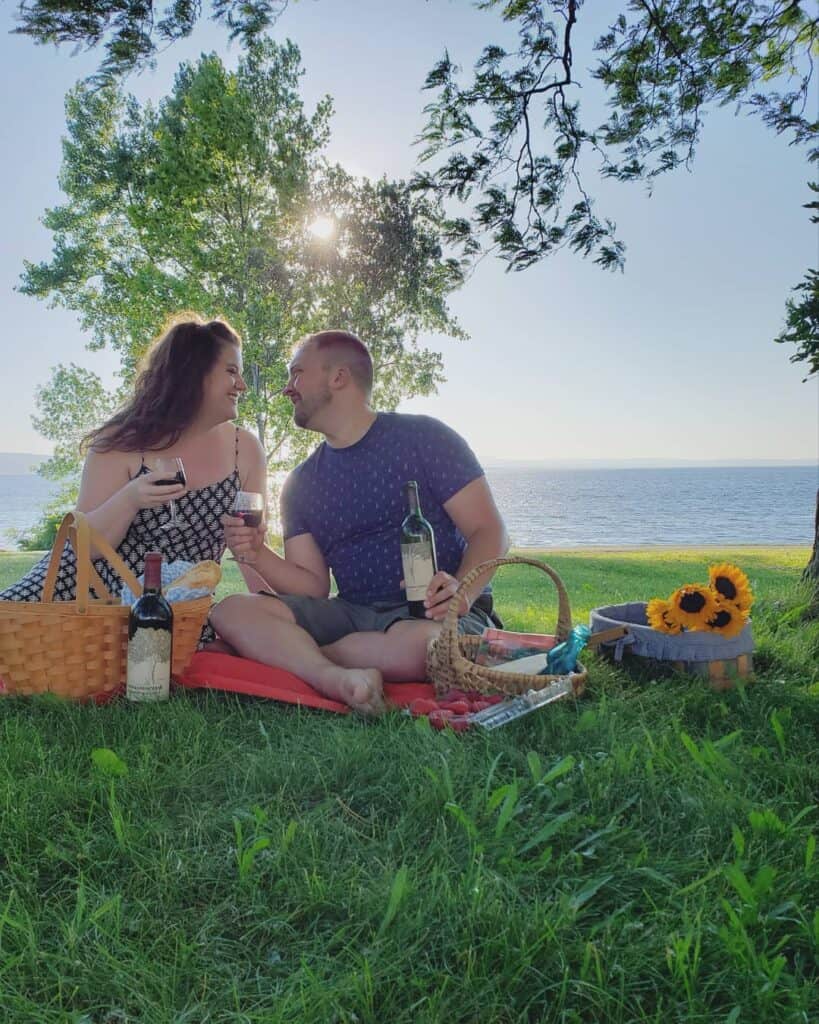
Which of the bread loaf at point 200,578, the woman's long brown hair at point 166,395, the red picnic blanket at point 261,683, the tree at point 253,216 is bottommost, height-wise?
the red picnic blanket at point 261,683

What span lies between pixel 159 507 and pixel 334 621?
2.91 feet

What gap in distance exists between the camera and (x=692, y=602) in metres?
3.16

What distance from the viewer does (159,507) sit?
3.31m

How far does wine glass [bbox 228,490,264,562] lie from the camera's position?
118 inches

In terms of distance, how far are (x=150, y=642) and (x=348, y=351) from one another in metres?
1.60

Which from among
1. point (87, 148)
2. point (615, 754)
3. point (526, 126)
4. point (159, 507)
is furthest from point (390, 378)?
point (615, 754)

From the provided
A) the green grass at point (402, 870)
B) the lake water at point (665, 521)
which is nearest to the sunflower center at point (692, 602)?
the green grass at point (402, 870)

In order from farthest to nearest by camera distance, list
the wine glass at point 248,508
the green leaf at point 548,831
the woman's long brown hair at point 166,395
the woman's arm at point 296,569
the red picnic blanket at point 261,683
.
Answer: the woman's arm at point 296,569 < the woman's long brown hair at point 166,395 < the wine glass at point 248,508 < the red picnic blanket at point 261,683 < the green leaf at point 548,831

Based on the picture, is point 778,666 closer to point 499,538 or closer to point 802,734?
point 802,734

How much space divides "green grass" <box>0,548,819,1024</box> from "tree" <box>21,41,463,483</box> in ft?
44.0

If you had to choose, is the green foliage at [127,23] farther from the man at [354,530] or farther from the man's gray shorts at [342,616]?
the man's gray shorts at [342,616]

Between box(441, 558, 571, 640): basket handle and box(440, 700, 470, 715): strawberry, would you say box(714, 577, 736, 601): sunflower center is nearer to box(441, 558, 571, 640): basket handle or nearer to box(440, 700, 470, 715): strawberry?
box(441, 558, 571, 640): basket handle

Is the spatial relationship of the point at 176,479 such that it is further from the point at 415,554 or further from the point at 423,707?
the point at 423,707

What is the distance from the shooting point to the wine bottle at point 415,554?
9.64 ft
